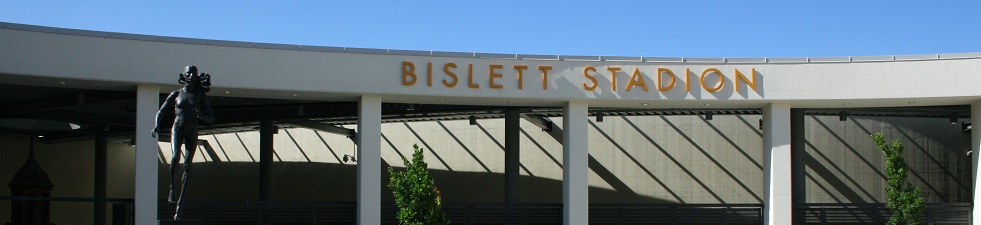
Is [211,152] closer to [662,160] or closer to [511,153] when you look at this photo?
[511,153]

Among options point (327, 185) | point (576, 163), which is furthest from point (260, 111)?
point (576, 163)

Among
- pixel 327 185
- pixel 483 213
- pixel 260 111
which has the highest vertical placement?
pixel 260 111

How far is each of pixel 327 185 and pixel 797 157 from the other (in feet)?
56.2

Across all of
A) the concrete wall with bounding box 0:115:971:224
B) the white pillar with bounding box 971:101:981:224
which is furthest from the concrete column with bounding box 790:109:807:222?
the concrete wall with bounding box 0:115:971:224

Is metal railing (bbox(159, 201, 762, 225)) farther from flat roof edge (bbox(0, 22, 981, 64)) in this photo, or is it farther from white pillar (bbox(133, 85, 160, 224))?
flat roof edge (bbox(0, 22, 981, 64))

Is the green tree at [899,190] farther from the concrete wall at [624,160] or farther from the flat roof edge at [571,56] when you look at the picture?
the concrete wall at [624,160]

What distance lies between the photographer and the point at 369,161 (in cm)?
2408

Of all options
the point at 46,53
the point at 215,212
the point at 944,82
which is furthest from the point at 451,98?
the point at 944,82

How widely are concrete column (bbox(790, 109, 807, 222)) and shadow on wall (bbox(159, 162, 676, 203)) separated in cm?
684

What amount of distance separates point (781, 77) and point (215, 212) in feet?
41.8

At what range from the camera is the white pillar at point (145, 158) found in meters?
22.2

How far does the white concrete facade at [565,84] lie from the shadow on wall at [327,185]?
10952 millimetres

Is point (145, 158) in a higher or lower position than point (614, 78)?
lower

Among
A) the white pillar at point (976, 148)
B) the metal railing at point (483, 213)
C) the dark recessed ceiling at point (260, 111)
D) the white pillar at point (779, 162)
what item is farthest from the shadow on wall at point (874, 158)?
the white pillar at point (779, 162)
